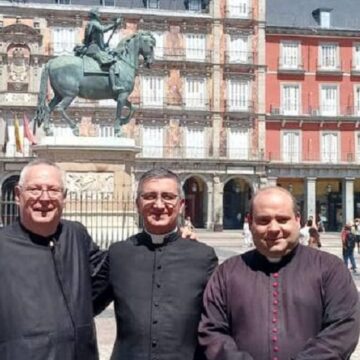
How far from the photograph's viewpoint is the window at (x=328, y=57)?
46.0 metres

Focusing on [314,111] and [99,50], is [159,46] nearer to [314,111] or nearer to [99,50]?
[314,111]

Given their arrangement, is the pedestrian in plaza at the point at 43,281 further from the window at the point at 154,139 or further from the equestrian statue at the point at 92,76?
the window at the point at 154,139

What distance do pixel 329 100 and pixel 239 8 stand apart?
828 cm

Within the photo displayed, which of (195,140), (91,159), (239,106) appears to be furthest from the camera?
(239,106)

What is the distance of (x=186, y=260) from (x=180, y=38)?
41.2m

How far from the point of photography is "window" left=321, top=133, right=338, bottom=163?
45.7 m

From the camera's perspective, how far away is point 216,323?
131 inches

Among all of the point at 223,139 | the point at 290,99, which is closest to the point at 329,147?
the point at 290,99

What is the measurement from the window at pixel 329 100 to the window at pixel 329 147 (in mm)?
1470

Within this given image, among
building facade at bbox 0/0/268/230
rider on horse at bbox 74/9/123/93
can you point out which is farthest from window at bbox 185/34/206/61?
rider on horse at bbox 74/9/123/93

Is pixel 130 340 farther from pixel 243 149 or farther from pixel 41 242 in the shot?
pixel 243 149

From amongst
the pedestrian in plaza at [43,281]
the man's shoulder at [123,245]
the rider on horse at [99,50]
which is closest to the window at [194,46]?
the rider on horse at [99,50]

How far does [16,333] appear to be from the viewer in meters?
3.40

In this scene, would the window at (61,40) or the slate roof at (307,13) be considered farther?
the slate roof at (307,13)
